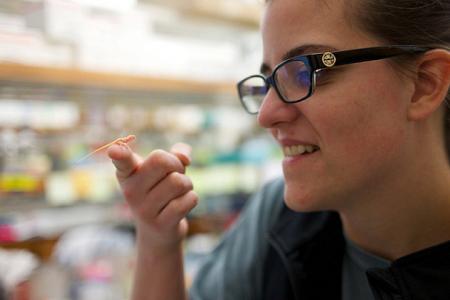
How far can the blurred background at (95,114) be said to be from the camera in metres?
1.54

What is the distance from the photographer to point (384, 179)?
3.10 feet

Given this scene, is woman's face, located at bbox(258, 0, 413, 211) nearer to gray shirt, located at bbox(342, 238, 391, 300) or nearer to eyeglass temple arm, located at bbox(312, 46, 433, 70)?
eyeglass temple arm, located at bbox(312, 46, 433, 70)

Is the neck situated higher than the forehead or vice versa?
the forehead

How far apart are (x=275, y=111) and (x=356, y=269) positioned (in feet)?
1.61

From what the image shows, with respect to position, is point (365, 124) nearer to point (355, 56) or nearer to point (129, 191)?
point (355, 56)

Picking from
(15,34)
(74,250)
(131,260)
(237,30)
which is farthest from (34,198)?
(237,30)

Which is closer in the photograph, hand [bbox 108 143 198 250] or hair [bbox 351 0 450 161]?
hair [bbox 351 0 450 161]

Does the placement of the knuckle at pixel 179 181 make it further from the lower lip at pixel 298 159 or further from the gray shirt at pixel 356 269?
the gray shirt at pixel 356 269

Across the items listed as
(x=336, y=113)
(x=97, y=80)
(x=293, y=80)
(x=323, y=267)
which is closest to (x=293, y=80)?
(x=293, y=80)

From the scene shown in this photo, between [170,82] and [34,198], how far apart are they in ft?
2.60

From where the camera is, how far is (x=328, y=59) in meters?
0.85

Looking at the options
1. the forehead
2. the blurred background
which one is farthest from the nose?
the blurred background

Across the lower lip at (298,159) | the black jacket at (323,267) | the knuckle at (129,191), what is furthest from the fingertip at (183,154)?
the black jacket at (323,267)

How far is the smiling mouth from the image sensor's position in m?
0.93
